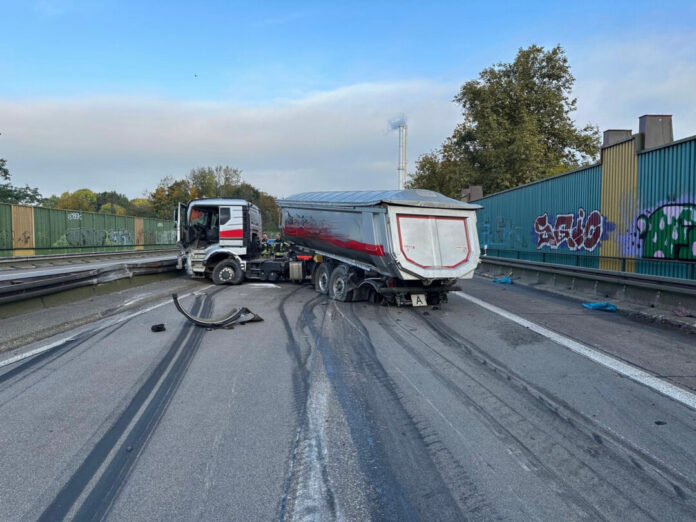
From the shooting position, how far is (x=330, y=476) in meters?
3.66

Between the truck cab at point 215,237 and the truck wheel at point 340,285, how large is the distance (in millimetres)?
4668

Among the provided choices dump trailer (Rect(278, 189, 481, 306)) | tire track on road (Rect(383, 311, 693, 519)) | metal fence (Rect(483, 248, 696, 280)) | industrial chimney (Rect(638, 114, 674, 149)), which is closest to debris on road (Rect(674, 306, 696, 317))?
metal fence (Rect(483, 248, 696, 280))

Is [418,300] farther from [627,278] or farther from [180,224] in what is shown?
[180,224]

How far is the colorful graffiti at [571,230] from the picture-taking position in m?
15.7

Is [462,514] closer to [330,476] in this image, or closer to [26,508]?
[330,476]

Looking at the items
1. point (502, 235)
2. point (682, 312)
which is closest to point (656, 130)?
point (682, 312)

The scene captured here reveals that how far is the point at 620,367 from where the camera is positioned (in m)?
6.77

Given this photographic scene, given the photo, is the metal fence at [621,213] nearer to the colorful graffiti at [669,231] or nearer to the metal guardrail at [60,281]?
the colorful graffiti at [669,231]

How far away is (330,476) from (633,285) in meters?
10.8

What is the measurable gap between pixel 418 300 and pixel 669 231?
611 cm

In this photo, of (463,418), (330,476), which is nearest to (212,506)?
(330,476)

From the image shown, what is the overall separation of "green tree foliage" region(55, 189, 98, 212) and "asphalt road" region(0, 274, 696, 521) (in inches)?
3535

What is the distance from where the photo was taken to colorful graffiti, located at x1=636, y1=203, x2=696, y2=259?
36.8 ft

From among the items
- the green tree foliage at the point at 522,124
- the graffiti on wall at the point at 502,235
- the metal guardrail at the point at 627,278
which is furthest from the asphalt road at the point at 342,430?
the green tree foliage at the point at 522,124
